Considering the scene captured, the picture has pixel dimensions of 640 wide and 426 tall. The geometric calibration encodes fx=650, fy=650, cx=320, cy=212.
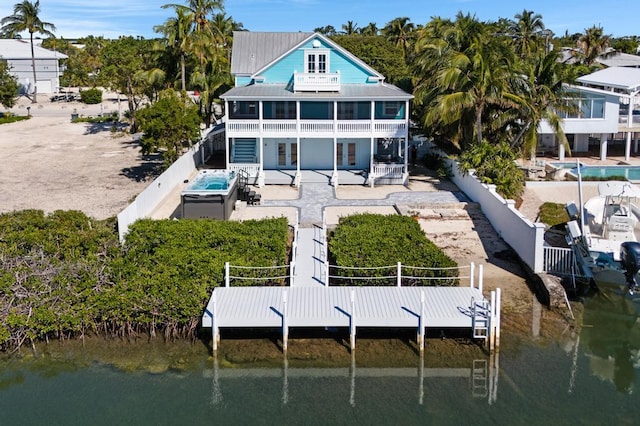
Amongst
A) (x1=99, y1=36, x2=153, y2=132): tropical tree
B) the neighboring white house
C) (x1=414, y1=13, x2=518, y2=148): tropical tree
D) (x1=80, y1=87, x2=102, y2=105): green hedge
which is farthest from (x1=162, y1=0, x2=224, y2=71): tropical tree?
the neighboring white house

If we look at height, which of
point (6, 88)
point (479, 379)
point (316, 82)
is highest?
point (6, 88)

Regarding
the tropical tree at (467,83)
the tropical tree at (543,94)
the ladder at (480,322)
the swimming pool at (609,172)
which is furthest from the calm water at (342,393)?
the swimming pool at (609,172)

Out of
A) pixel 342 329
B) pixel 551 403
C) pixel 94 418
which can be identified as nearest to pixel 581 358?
pixel 551 403

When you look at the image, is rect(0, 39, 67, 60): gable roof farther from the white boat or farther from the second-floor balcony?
the white boat

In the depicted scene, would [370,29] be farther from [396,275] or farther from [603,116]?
[396,275]

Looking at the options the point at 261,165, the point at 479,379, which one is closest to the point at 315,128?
the point at 261,165

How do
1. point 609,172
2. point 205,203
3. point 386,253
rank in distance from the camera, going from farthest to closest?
point 609,172 < point 205,203 < point 386,253

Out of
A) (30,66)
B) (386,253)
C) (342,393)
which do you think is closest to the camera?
(342,393)
